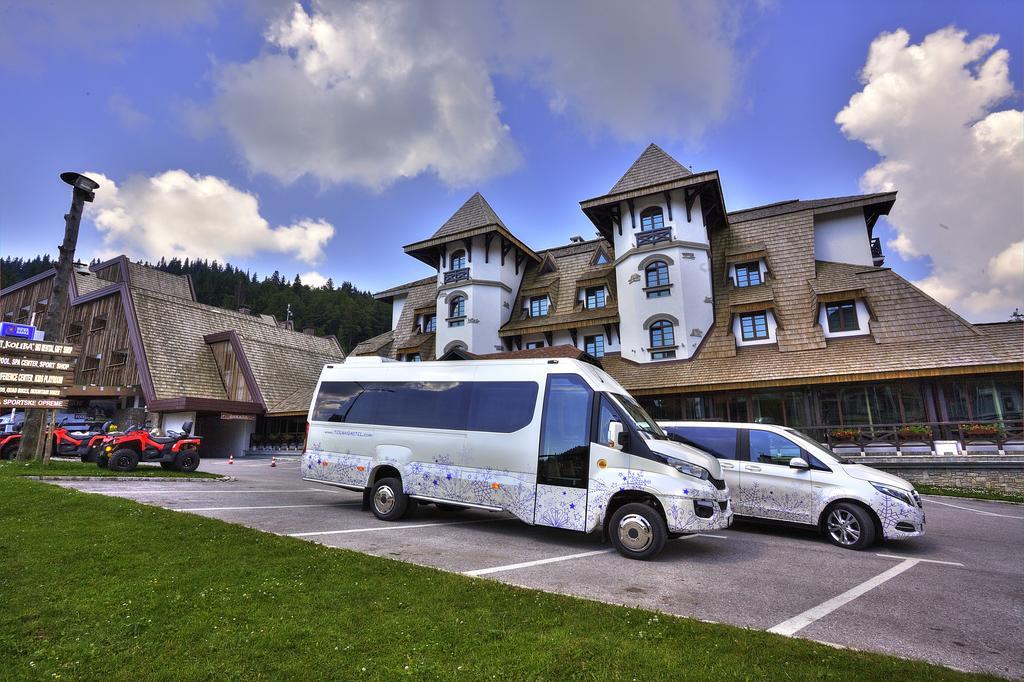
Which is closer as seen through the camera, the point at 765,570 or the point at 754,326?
the point at 765,570

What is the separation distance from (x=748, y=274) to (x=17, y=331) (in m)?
29.2

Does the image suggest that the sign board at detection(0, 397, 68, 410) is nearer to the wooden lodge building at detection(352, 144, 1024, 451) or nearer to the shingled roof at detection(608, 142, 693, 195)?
the wooden lodge building at detection(352, 144, 1024, 451)

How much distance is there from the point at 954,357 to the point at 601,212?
53.5 feet

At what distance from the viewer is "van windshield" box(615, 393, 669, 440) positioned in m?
8.00

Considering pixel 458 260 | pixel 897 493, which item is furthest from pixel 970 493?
pixel 458 260

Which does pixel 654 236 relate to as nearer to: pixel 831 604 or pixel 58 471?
pixel 831 604

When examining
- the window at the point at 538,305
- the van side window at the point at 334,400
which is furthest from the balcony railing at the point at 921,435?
the van side window at the point at 334,400

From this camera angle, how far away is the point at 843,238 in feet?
81.2

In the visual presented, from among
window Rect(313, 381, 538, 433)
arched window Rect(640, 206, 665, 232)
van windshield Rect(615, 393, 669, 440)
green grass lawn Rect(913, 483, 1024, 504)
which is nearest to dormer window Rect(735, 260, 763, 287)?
arched window Rect(640, 206, 665, 232)

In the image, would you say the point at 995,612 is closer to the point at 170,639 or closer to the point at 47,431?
the point at 170,639

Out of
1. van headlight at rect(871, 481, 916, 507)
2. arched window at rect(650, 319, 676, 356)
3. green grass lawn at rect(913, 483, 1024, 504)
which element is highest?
arched window at rect(650, 319, 676, 356)

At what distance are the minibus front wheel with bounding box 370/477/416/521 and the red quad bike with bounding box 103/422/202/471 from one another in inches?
421

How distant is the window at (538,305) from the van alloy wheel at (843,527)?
2074 cm

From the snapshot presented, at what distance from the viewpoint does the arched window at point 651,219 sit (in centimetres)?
2499
